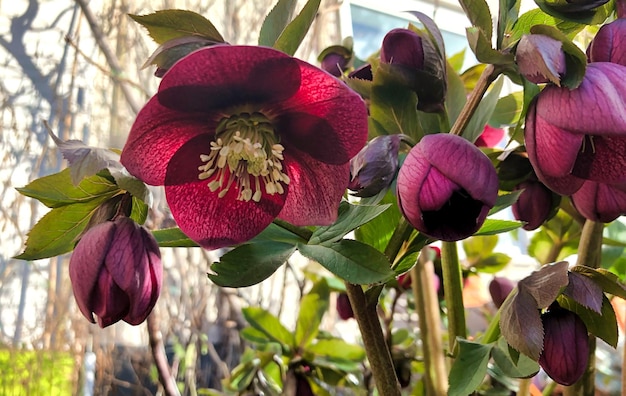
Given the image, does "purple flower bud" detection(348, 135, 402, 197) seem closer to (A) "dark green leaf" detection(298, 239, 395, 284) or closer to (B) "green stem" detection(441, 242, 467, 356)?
(A) "dark green leaf" detection(298, 239, 395, 284)

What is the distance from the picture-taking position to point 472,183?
267 mm

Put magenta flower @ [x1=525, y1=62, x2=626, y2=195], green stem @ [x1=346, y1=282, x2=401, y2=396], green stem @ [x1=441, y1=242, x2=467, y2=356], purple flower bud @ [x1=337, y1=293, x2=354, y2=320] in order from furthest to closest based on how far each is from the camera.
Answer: purple flower bud @ [x1=337, y1=293, x2=354, y2=320]
green stem @ [x1=441, y1=242, x2=467, y2=356]
green stem @ [x1=346, y1=282, x2=401, y2=396]
magenta flower @ [x1=525, y1=62, x2=626, y2=195]

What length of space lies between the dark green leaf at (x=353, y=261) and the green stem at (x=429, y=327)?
0.22 meters

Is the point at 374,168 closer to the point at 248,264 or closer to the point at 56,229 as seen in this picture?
the point at 248,264

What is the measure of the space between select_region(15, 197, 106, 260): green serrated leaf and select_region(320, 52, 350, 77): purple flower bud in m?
0.26

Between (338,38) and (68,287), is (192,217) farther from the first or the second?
(338,38)

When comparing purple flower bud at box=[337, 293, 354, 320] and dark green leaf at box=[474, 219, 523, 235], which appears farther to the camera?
purple flower bud at box=[337, 293, 354, 320]

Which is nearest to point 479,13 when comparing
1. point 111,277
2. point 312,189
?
point 312,189

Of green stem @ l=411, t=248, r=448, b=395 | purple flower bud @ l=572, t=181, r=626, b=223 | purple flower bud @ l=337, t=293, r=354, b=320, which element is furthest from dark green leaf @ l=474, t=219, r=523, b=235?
purple flower bud @ l=337, t=293, r=354, b=320

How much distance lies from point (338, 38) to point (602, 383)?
1.65m

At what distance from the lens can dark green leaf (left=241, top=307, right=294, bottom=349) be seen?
2.15 ft

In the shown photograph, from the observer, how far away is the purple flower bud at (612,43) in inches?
12.0

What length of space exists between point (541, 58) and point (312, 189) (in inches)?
6.0

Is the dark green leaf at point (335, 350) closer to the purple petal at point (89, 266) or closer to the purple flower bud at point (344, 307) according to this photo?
the purple flower bud at point (344, 307)
